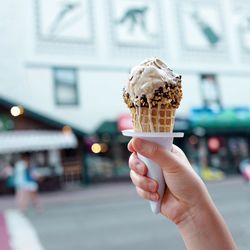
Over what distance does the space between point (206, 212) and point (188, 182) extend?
16 cm

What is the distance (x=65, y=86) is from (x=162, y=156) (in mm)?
17722

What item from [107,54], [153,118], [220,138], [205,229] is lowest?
[220,138]

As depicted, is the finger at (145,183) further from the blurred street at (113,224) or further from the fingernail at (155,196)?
the blurred street at (113,224)

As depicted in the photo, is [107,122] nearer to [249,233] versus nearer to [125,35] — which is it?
[125,35]

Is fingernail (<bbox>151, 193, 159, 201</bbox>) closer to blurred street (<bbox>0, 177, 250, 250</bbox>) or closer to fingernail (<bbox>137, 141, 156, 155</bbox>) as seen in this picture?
fingernail (<bbox>137, 141, 156, 155</bbox>)

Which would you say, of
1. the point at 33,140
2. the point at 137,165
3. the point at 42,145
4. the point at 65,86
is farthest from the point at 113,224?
the point at 65,86

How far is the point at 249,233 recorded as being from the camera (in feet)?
21.5

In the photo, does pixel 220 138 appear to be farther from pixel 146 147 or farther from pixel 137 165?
pixel 146 147

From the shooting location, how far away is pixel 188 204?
5.40ft

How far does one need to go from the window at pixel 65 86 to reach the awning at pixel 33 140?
2.26 meters

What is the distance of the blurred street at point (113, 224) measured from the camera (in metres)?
6.42

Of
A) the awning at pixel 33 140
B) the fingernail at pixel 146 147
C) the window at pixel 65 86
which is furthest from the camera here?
the window at pixel 65 86

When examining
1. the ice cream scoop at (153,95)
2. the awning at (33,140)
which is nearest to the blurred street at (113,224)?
the awning at (33,140)

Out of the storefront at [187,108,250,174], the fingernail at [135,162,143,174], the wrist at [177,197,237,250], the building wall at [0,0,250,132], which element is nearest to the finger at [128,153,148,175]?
the fingernail at [135,162,143,174]
